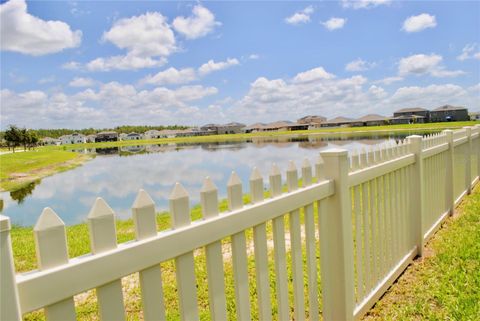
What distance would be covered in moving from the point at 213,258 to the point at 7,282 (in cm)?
88

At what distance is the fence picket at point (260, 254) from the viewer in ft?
6.48

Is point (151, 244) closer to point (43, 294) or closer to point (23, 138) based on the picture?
point (43, 294)

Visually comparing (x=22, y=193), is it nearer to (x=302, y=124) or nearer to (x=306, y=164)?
(x=306, y=164)

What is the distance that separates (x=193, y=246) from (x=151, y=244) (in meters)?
0.22

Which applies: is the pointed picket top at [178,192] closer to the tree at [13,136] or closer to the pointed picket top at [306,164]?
the pointed picket top at [306,164]

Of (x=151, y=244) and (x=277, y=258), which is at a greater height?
(x=151, y=244)

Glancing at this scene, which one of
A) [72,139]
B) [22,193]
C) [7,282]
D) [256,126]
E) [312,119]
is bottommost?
[22,193]

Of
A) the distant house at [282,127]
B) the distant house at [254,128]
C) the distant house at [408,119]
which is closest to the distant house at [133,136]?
the distant house at [254,128]

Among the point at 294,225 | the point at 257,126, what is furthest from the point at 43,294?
the point at 257,126

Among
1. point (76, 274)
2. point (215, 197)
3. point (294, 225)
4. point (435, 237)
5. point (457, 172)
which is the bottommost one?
point (435, 237)

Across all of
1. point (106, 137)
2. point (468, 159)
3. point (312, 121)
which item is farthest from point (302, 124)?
point (468, 159)

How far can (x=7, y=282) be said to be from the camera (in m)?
1.07

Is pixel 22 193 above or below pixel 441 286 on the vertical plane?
below

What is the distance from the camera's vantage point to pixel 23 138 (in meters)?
71.1
